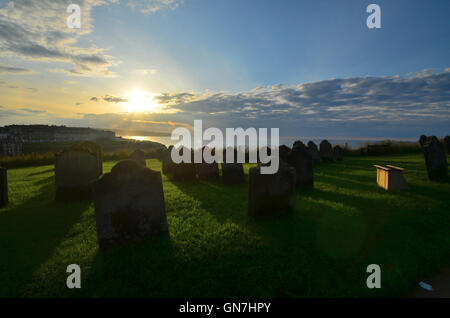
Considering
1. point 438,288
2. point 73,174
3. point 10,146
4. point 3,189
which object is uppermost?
point 10,146

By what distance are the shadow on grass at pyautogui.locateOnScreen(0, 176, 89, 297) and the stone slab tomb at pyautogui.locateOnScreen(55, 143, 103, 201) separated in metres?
0.46

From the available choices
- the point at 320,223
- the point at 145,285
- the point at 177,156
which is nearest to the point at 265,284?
the point at 145,285

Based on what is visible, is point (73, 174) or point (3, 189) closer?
point (3, 189)

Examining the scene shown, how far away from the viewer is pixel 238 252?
4324mm

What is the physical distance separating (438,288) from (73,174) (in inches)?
403

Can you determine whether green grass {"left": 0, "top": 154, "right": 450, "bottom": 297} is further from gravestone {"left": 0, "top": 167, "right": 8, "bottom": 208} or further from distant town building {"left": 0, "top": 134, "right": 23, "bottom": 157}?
distant town building {"left": 0, "top": 134, "right": 23, "bottom": 157}

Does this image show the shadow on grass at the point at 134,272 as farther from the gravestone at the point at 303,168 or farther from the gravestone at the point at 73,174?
the gravestone at the point at 303,168

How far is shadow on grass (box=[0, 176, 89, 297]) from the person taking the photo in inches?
149

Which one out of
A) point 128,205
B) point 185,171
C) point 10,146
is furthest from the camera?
point 10,146

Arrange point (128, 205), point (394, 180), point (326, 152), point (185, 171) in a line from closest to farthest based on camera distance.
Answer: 1. point (128, 205)
2. point (394, 180)
3. point (185, 171)
4. point (326, 152)

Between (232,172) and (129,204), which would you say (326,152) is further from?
(129,204)

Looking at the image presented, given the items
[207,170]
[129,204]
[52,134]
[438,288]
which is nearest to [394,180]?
[438,288]
